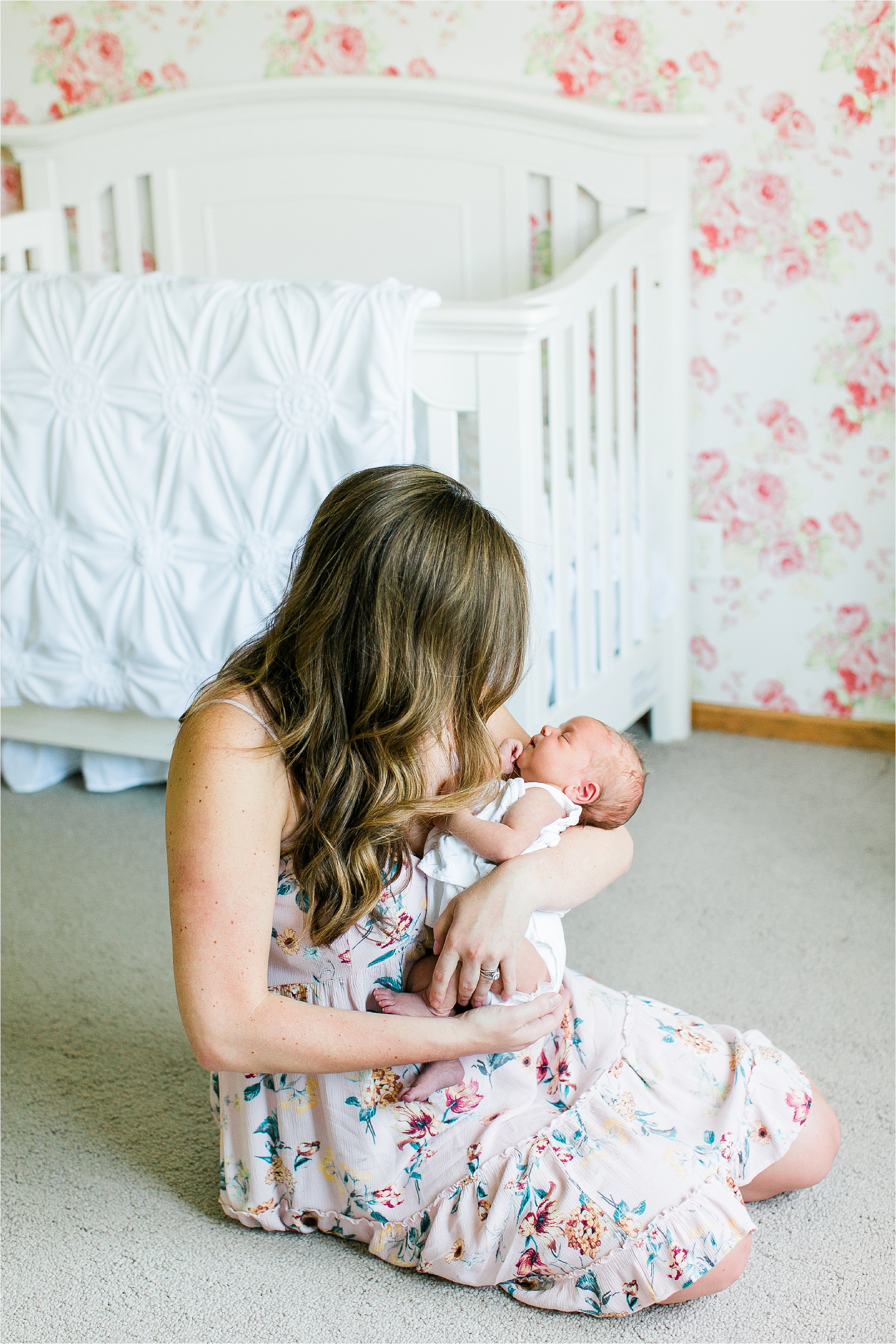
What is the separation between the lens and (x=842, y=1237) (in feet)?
3.67

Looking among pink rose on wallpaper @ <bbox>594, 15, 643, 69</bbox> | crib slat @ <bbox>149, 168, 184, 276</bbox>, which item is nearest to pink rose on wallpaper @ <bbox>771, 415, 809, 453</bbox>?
pink rose on wallpaper @ <bbox>594, 15, 643, 69</bbox>

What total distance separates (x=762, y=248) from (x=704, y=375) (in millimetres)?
238

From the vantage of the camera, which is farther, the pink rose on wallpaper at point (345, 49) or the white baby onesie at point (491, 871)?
the pink rose on wallpaper at point (345, 49)

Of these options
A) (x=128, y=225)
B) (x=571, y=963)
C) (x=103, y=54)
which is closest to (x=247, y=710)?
(x=571, y=963)

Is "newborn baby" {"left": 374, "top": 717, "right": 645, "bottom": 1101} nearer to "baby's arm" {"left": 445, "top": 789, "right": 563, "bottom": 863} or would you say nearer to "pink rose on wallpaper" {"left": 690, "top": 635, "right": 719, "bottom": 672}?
"baby's arm" {"left": 445, "top": 789, "right": 563, "bottom": 863}

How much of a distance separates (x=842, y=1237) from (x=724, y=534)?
4.73 feet

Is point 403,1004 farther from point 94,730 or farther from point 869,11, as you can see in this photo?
point 869,11

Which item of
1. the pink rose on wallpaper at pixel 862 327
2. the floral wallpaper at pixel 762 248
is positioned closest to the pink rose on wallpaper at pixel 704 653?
the floral wallpaper at pixel 762 248

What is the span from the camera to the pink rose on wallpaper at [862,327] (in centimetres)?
209

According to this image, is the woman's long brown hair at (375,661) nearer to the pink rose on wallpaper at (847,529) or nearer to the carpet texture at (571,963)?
the carpet texture at (571,963)

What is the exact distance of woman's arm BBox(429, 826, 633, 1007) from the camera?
98 cm

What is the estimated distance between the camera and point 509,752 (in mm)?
1154

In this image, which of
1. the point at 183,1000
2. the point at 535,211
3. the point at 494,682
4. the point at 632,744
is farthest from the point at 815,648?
the point at 183,1000

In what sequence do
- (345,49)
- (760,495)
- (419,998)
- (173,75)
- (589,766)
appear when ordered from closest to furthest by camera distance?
(419,998), (589,766), (760,495), (345,49), (173,75)
